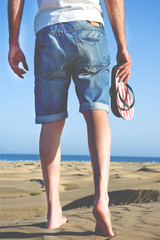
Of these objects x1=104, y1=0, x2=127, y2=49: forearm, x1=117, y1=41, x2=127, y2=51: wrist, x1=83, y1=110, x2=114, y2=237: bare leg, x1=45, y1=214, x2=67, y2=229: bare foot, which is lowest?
x1=45, y1=214, x2=67, y2=229: bare foot

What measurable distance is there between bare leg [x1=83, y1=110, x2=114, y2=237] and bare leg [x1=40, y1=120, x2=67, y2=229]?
0.85 feet

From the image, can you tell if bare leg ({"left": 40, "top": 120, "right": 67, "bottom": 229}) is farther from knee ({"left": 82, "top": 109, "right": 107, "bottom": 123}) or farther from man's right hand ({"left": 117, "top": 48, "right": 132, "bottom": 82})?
man's right hand ({"left": 117, "top": 48, "right": 132, "bottom": 82})

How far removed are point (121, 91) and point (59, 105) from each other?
1.57ft

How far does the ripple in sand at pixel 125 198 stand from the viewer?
3.49m

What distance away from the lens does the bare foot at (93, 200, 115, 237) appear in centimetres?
175

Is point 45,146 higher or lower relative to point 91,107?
lower

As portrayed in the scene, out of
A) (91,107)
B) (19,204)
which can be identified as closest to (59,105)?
(91,107)

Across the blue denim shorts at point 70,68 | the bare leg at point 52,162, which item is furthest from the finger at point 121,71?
the bare leg at point 52,162

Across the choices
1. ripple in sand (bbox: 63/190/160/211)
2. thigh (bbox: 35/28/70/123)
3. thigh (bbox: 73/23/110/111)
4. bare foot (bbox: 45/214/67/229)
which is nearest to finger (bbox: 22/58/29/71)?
thigh (bbox: 35/28/70/123)

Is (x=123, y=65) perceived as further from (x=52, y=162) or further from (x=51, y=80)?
(x=52, y=162)

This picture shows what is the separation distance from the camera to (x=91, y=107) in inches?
77.8

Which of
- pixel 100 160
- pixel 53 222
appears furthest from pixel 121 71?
pixel 53 222

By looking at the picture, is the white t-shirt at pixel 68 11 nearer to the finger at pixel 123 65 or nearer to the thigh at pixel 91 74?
the thigh at pixel 91 74

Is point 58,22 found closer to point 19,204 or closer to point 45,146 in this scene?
point 45,146
